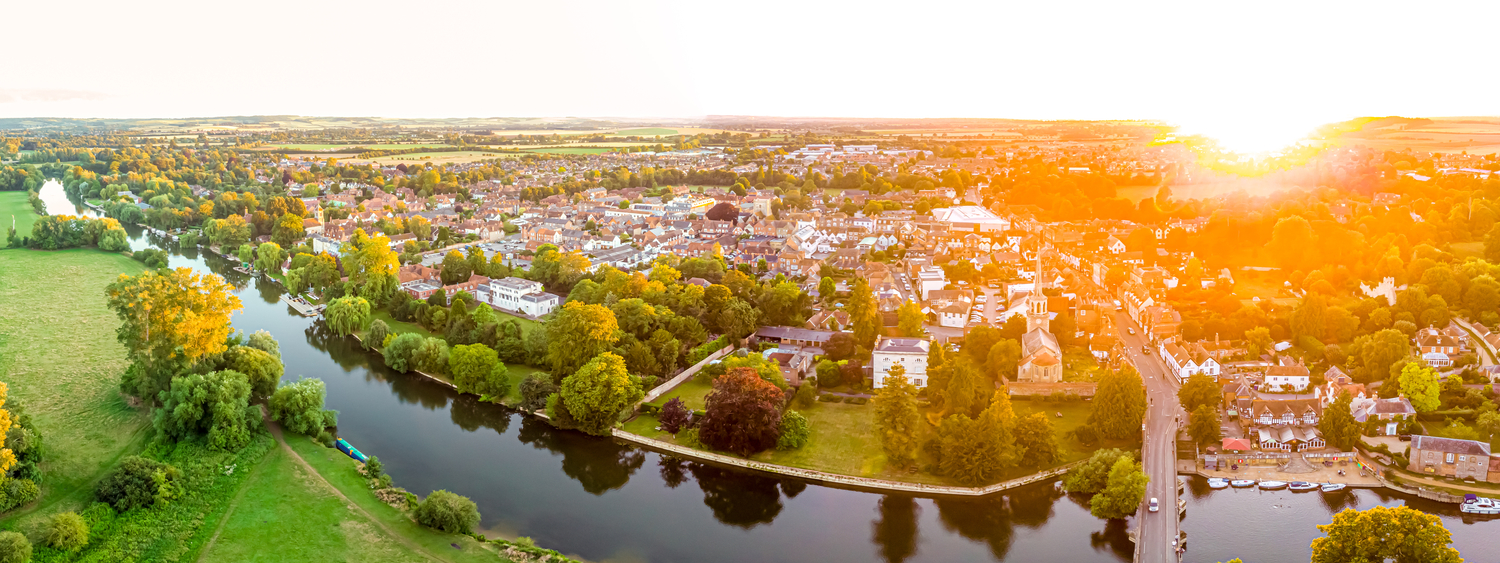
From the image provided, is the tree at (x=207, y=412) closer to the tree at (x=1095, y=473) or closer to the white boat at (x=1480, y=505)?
the tree at (x=1095, y=473)

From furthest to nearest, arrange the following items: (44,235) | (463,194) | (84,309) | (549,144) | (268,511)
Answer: (549,144)
(463,194)
(44,235)
(84,309)
(268,511)

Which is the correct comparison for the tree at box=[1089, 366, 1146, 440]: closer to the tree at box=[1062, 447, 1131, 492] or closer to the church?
the tree at box=[1062, 447, 1131, 492]

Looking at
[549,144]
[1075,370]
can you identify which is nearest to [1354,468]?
[1075,370]

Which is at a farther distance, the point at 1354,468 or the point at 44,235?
the point at 44,235

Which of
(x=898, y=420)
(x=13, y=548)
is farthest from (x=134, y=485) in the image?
(x=898, y=420)

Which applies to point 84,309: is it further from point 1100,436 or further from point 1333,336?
point 1333,336

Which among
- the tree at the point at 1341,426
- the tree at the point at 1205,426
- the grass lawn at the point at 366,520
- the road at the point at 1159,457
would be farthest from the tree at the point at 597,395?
the tree at the point at 1341,426

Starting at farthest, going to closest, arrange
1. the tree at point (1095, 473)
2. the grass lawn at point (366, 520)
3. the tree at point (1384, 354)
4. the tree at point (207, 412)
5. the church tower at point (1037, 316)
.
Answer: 1. the church tower at point (1037, 316)
2. the tree at point (1384, 354)
3. the tree at point (207, 412)
4. the tree at point (1095, 473)
5. the grass lawn at point (366, 520)

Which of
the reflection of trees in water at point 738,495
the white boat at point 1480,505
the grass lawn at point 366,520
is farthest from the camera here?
the reflection of trees in water at point 738,495
